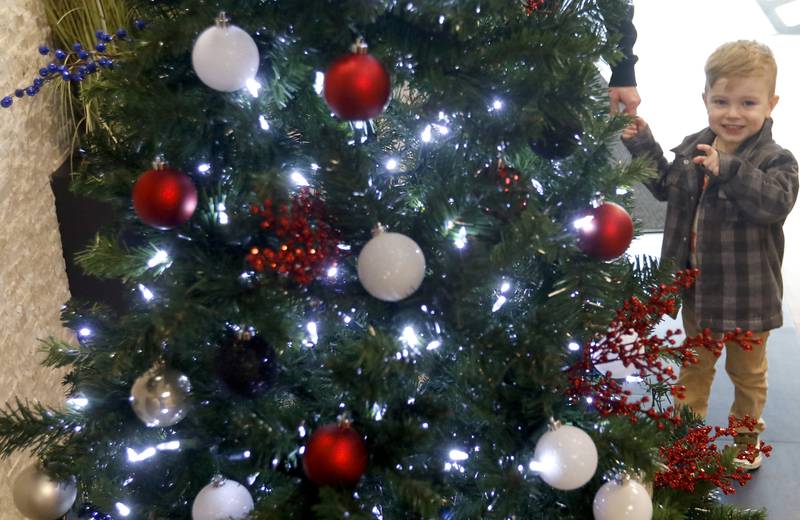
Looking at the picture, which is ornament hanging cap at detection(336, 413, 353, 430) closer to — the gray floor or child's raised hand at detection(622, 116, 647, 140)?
child's raised hand at detection(622, 116, 647, 140)

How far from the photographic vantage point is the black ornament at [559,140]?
33.8 inches

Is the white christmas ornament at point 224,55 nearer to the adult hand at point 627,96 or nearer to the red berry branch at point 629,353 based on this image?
the red berry branch at point 629,353

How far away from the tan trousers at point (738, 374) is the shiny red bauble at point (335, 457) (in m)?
1.23

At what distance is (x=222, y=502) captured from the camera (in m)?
0.87

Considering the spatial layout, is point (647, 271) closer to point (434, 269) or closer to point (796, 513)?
point (434, 269)

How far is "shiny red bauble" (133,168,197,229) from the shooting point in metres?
0.81

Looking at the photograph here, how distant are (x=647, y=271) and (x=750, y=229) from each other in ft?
2.56

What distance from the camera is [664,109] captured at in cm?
460

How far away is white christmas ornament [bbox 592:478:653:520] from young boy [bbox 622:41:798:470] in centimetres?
87

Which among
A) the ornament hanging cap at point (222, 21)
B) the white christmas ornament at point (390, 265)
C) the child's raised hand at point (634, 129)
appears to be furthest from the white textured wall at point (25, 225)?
the child's raised hand at point (634, 129)

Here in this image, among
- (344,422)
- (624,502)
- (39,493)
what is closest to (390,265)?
(344,422)

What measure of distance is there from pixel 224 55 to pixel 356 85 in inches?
5.6

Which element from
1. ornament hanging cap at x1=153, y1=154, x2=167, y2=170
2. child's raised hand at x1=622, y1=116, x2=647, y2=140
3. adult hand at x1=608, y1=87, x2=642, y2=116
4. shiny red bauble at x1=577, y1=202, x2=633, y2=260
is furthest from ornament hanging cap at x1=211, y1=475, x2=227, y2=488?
child's raised hand at x1=622, y1=116, x2=647, y2=140

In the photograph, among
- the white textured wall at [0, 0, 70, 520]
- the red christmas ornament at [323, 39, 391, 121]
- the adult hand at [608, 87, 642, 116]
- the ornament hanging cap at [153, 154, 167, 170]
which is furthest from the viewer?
the white textured wall at [0, 0, 70, 520]
